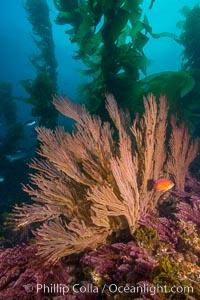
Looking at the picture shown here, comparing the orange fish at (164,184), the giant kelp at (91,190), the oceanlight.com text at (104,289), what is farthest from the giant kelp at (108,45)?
the oceanlight.com text at (104,289)

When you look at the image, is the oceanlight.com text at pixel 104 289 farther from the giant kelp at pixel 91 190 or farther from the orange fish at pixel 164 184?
the orange fish at pixel 164 184

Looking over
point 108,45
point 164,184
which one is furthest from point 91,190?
point 108,45

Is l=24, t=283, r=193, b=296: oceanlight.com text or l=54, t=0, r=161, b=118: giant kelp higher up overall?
l=54, t=0, r=161, b=118: giant kelp

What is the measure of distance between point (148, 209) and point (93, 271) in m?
1.13

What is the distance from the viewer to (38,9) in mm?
11594

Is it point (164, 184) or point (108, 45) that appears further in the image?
point (108, 45)

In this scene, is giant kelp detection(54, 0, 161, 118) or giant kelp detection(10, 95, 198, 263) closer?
giant kelp detection(10, 95, 198, 263)

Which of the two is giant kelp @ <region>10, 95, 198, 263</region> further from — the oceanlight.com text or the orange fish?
the oceanlight.com text

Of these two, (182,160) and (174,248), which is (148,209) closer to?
(174,248)

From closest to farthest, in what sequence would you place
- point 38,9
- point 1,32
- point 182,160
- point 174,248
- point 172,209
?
point 174,248 → point 172,209 → point 182,160 → point 38,9 → point 1,32

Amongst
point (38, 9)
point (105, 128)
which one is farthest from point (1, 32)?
point (105, 128)

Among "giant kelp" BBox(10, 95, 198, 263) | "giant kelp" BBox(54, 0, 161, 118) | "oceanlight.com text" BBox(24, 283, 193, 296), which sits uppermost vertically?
"giant kelp" BBox(54, 0, 161, 118)

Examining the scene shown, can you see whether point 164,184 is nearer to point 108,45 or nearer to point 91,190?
point 91,190

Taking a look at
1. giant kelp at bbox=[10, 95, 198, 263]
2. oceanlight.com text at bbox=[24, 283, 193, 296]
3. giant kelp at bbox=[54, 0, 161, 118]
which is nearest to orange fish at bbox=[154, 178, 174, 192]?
giant kelp at bbox=[10, 95, 198, 263]
